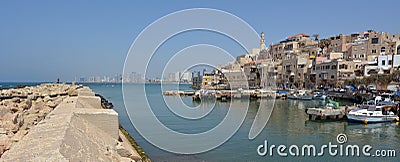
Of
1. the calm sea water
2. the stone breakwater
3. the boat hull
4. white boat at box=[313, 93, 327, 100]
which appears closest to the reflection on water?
the calm sea water

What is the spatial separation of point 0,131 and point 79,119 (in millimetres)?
1855

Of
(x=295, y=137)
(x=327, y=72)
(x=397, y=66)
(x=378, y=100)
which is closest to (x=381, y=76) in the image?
(x=397, y=66)

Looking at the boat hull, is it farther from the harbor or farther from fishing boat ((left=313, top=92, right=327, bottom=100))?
fishing boat ((left=313, top=92, right=327, bottom=100))

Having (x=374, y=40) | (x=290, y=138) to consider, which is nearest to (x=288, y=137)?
(x=290, y=138)

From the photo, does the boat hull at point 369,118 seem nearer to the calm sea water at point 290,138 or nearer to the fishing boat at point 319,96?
the calm sea water at point 290,138

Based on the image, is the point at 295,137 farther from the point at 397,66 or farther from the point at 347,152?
the point at 397,66

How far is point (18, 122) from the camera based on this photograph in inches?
353
